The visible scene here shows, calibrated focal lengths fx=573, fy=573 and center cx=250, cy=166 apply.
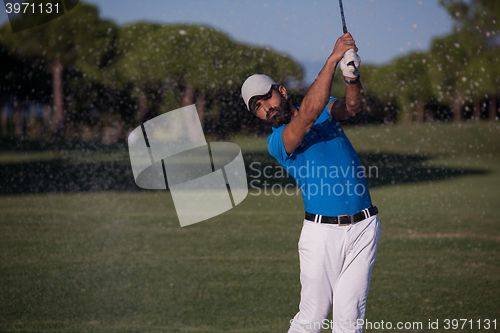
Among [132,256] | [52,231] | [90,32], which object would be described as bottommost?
[90,32]

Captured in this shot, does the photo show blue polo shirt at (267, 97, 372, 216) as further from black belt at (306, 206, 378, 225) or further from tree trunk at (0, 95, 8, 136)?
tree trunk at (0, 95, 8, 136)

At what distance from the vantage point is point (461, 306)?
16.8 feet

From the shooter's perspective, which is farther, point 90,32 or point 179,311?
point 90,32

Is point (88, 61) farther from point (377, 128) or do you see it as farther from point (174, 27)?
point (377, 128)

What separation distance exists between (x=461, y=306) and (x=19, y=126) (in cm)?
6041

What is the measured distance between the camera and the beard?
3.17m

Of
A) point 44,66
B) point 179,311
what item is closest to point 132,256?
point 179,311

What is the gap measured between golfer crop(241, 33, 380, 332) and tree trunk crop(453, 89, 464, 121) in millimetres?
38216

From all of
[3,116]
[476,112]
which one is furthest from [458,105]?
[3,116]

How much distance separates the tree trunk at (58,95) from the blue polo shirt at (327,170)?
38.9 metres

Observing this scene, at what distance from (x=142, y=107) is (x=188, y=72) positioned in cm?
825

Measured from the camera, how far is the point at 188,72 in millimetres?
38812

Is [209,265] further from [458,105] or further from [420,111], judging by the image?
[458,105]

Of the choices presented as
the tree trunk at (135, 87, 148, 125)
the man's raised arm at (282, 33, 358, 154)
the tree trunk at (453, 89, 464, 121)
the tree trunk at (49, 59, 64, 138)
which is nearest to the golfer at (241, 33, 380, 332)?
the man's raised arm at (282, 33, 358, 154)
